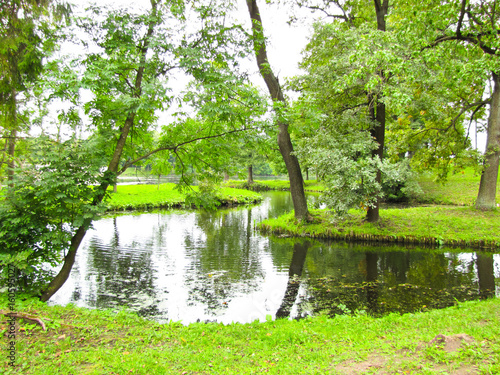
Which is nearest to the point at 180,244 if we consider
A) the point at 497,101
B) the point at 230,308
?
the point at 230,308

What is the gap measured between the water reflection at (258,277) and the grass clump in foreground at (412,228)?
0.91 metres

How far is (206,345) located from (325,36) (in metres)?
12.4

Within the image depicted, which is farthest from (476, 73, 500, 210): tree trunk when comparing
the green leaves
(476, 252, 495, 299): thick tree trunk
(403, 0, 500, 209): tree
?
the green leaves

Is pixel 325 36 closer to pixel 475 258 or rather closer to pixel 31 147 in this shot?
pixel 475 258

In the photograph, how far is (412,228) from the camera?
1396 cm

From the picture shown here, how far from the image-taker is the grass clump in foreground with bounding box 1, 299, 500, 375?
369cm

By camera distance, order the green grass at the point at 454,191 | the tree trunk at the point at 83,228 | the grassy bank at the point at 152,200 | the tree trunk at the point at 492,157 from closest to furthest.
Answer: the tree trunk at the point at 83,228, the tree trunk at the point at 492,157, the green grass at the point at 454,191, the grassy bank at the point at 152,200

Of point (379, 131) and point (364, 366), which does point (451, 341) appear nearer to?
point (364, 366)

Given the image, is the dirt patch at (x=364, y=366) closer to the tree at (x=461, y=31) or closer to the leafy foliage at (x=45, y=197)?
the leafy foliage at (x=45, y=197)

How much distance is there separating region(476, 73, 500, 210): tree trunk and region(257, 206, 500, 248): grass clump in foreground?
68 cm

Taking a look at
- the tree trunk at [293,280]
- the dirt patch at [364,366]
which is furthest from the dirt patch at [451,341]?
the tree trunk at [293,280]

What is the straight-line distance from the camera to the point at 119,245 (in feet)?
43.0

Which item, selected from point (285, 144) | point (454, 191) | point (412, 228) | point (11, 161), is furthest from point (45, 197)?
point (454, 191)

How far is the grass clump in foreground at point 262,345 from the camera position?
12.1ft
